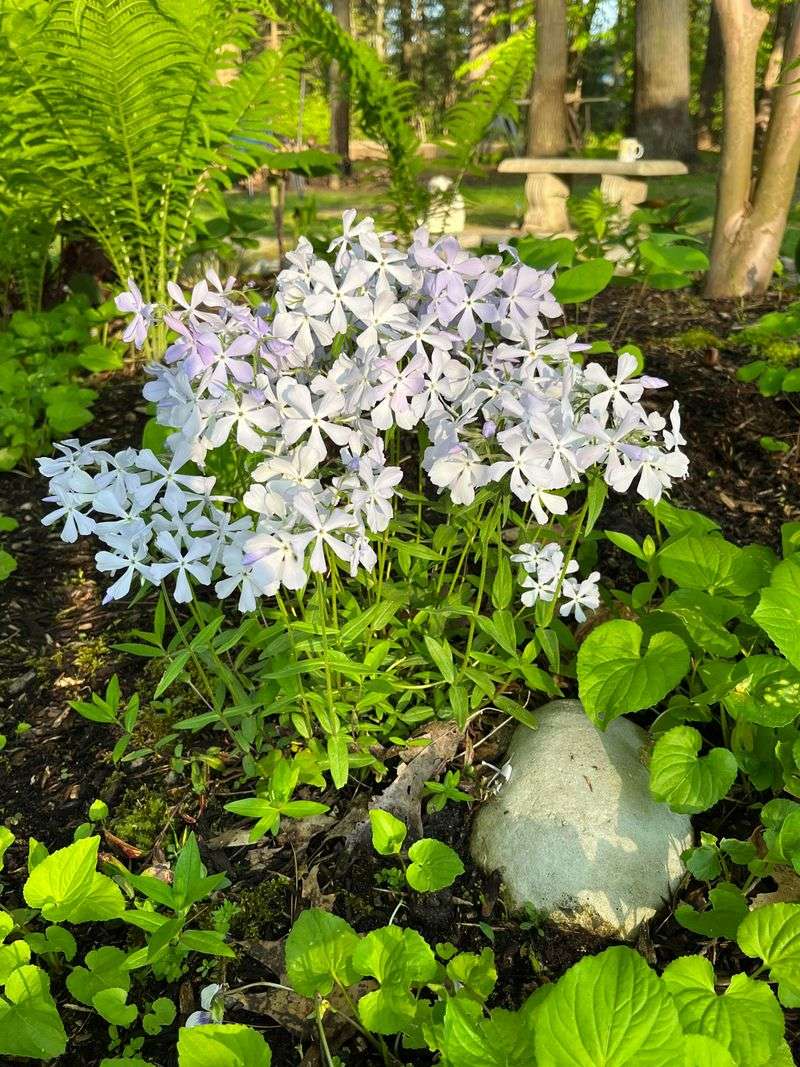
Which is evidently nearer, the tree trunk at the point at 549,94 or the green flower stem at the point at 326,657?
the green flower stem at the point at 326,657

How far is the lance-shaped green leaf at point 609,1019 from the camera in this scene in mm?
974

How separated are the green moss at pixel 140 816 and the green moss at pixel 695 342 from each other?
2.50 meters

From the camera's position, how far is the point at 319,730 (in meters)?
1.93

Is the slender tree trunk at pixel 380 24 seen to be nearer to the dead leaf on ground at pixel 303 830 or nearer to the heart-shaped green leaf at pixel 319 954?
the dead leaf on ground at pixel 303 830

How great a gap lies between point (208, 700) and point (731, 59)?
3.19 meters

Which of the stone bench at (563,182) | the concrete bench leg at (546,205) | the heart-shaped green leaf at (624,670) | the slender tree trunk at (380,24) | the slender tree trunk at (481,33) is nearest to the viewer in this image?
the heart-shaped green leaf at (624,670)

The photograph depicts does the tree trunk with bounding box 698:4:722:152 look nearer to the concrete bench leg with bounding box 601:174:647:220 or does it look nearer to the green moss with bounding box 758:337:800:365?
the concrete bench leg with bounding box 601:174:647:220

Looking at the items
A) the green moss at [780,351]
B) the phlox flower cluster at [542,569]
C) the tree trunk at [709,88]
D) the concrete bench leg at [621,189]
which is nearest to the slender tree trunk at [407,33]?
the tree trunk at [709,88]

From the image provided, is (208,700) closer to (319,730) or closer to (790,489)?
(319,730)

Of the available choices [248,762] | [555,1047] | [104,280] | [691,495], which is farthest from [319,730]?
[104,280]

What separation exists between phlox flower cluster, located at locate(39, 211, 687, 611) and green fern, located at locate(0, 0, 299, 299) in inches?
79.8

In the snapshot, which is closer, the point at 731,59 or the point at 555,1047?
the point at 555,1047

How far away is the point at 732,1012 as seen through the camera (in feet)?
3.98

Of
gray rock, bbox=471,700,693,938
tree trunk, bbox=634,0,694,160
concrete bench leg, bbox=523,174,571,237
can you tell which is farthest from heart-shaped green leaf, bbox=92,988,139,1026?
tree trunk, bbox=634,0,694,160
